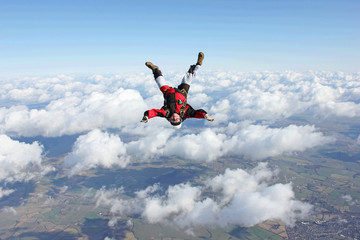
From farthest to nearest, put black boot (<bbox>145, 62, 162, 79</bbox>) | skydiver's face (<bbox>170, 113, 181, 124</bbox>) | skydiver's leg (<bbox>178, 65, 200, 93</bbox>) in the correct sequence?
black boot (<bbox>145, 62, 162, 79</bbox>)
skydiver's leg (<bbox>178, 65, 200, 93</bbox>)
skydiver's face (<bbox>170, 113, 181, 124</bbox>)

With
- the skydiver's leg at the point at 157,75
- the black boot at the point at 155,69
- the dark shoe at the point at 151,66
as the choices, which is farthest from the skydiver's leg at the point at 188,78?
the dark shoe at the point at 151,66

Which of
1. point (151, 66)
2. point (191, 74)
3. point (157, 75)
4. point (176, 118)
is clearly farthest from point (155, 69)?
point (176, 118)

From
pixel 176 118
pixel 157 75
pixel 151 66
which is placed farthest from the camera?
pixel 151 66

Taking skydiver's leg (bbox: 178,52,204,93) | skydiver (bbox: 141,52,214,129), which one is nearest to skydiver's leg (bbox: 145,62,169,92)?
skydiver (bbox: 141,52,214,129)

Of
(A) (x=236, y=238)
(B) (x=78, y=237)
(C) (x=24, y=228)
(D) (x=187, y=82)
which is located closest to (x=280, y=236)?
(A) (x=236, y=238)

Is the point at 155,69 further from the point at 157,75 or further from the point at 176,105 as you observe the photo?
the point at 176,105

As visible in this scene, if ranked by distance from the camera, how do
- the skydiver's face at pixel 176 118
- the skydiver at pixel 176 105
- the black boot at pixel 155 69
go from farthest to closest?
1. the black boot at pixel 155 69
2. the skydiver at pixel 176 105
3. the skydiver's face at pixel 176 118

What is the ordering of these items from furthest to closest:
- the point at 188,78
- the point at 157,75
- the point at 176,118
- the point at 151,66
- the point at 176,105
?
the point at 151,66
the point at 157,75
the point at 188,78
the point at 176,105
the point at 176,118

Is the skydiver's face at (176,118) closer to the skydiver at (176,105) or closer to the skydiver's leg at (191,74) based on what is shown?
the skydiver at (176,105)

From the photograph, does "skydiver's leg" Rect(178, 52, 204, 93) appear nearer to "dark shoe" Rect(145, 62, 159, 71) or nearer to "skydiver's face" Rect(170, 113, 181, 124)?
"dark shoe" Rect(145, 62, 159, 71)
